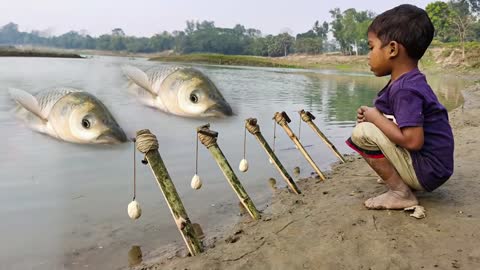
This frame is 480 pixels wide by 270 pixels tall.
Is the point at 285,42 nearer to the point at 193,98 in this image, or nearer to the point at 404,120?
the point at 193,98

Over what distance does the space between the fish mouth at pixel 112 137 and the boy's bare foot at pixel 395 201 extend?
2240 millimetres

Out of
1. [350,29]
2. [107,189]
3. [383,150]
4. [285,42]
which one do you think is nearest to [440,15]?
[350,29]

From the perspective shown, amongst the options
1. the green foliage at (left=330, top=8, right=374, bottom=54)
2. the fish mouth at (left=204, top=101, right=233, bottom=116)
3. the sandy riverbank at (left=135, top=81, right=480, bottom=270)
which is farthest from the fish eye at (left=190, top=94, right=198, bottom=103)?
the green foliage at (left=330, top=8, right=374, bottom=54)

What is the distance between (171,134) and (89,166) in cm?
207

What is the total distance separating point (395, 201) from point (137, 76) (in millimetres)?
1917

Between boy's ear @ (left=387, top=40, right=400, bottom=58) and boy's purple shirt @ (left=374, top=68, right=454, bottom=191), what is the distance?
0.15 m

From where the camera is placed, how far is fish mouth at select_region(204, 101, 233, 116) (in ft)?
11.5

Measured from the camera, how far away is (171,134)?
25.1 ft

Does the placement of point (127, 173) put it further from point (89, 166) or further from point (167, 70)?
point (167, 70)

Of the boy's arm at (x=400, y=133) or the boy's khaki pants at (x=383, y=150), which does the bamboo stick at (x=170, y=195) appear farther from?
the boy's arm at (x=400, y=133)

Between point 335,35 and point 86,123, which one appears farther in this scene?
point 335,35

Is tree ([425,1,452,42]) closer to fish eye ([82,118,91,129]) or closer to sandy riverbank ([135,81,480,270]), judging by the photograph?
sandy riverbank ([135,81,480,270])

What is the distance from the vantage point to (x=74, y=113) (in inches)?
131

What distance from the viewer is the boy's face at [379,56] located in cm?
270
